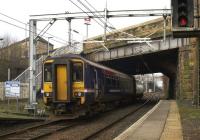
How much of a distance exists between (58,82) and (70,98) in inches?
38.4

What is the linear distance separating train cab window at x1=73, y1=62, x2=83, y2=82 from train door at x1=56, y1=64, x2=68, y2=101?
0.45 metres

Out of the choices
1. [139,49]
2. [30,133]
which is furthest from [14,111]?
[139,49]

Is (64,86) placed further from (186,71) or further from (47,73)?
(186,71)

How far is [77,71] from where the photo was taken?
20828mm

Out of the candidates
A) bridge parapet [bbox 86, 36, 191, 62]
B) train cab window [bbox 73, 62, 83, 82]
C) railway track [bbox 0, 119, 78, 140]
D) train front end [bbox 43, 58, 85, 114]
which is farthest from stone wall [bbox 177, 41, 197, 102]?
railway track [bbox 0, 119, 78, 140]

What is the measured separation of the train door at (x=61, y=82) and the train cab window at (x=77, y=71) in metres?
0.45

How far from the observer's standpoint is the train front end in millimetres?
20266

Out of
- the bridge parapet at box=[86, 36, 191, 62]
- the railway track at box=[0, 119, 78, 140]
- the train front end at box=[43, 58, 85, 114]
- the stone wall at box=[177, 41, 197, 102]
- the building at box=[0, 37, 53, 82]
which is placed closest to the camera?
the railway track at box=[0, 119, 78, 140]

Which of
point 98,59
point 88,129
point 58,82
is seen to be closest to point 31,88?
point 58,82

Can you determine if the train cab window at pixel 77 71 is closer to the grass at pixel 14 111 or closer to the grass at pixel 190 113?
the grass at pixel 14 111

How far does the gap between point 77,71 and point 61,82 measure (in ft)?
2.93

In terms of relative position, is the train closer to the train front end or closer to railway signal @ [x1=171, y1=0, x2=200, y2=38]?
the train front end

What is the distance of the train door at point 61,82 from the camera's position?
20359 millimetres

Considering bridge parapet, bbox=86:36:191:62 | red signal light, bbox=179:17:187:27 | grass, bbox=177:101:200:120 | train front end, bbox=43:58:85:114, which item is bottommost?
A: grass, bbox=177:101:200:120
